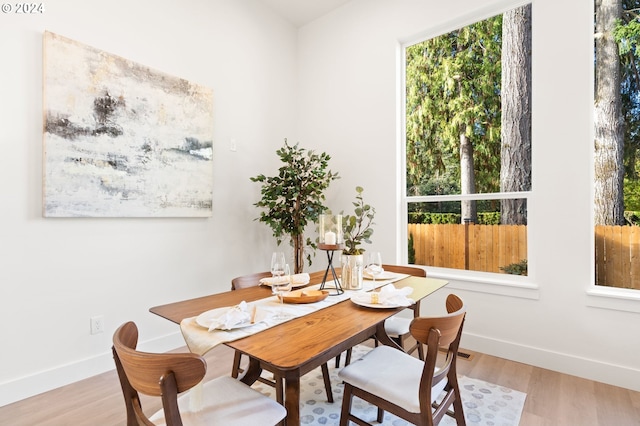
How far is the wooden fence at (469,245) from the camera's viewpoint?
8.70 ft

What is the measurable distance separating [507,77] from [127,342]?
316cm

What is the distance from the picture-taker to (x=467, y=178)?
289 cm

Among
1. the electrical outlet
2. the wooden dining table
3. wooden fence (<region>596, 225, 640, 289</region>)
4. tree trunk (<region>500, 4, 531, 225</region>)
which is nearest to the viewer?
the wooden dining table

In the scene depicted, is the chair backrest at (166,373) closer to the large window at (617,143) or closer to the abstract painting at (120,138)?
the abstract painting at (120,138)

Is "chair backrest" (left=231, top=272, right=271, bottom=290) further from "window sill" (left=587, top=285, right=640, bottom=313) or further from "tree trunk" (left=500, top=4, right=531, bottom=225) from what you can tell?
"window sill" (left=587, top=285, right=640, bottom=313)

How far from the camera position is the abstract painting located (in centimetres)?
215

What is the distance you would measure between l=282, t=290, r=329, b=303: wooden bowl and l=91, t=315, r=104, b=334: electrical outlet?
1.65 meters

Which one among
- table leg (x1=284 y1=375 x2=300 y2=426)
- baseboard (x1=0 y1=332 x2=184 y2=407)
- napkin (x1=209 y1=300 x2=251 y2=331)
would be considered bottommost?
baseboard (x1=0 y1=332 x2=184 y2=407)

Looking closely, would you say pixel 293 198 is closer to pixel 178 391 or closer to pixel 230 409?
pixel 230 409

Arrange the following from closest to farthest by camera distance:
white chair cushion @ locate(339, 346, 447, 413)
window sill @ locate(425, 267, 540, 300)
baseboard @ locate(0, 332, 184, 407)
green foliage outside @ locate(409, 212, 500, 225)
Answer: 1. white chair cushion @ locate(339, 346, 447, 413)
2. baseboard @ locate(0, 332, 184, 407)
3. window sill @ locate(425, 267, 540, 300)
4. green foliage outside @ locate(409, 212, 500, 225)

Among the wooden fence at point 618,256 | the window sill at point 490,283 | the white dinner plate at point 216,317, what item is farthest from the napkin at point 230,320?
the wooden fence at point 618,256

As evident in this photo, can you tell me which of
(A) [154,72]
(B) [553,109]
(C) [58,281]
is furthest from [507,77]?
(C) [58,281]

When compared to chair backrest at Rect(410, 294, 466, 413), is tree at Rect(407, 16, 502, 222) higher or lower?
higher

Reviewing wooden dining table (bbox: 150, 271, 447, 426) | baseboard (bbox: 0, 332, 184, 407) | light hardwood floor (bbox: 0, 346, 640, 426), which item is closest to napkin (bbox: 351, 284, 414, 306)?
wooden dining table (bbox: 150, 271, 447, 426)
